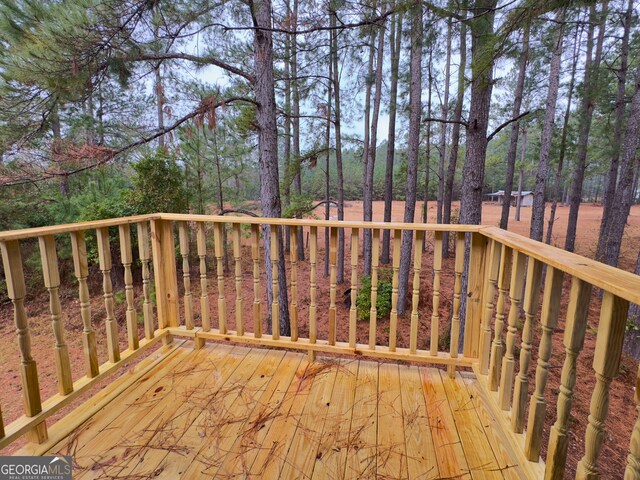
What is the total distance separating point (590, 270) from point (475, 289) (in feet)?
3.32

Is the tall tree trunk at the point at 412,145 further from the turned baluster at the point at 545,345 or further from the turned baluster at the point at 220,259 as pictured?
the turned baluster at the point at 545,345

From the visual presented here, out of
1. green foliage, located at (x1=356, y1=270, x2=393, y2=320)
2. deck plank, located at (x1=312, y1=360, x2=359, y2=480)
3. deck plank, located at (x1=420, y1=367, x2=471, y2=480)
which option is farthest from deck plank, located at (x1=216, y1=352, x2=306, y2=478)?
green foliage, located at (x1=356, y1=270, x2=393, y2=320)

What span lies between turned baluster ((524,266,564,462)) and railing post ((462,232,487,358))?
70 centimetres

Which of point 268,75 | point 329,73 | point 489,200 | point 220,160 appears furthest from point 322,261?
point 489,200

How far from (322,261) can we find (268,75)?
7.15 metres

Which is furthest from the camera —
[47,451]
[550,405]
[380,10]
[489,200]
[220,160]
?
[489,200]

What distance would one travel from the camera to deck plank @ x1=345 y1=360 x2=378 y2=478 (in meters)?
1.31

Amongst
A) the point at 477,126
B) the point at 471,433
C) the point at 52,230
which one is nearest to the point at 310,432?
the point at 471,433

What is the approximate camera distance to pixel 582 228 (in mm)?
15953

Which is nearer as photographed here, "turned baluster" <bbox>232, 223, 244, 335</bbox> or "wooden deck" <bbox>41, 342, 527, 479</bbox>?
"wooden deck" <bbox>41, 342, 527, 479</bbox>

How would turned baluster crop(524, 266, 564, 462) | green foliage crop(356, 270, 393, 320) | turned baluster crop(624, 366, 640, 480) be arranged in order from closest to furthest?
turned baluster crop(624, 366, 640, 480) → turned baluster crop(524, 266, 564, 462) → green foliage crop(356, 270, 393, 320)

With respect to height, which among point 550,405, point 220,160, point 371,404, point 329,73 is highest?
point 329,73

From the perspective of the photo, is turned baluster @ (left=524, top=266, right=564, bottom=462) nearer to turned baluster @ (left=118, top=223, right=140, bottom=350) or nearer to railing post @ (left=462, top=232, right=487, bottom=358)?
railing post @ (left=462, top=232, right=487, bottom=358)

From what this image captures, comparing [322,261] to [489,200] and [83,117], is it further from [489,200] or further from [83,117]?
[489,200]
